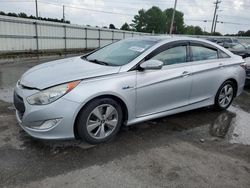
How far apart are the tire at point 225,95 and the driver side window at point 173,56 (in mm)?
1223

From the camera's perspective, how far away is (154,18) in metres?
86.4

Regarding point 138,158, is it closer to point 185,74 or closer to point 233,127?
point 185,74

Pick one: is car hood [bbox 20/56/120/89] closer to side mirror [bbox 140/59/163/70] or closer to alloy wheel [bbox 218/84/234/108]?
side mirror [bbox 140/59/163/70]

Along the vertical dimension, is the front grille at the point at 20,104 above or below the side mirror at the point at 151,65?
below

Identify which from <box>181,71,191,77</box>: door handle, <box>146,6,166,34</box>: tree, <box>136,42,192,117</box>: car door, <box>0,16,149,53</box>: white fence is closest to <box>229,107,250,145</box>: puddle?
<box>136,42,192,117</box>: car door

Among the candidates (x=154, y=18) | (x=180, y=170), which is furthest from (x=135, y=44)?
(x=154, y=18)

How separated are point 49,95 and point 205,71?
9.45 ft

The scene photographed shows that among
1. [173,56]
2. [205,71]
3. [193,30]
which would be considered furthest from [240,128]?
[193,30]

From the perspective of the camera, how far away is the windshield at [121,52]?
3.91 meters

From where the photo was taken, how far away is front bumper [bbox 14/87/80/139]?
3.08 metres

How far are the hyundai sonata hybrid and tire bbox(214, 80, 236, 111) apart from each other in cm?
4

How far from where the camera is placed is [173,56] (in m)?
4.22

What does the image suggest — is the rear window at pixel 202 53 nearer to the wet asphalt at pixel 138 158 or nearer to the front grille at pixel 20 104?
the wet asphalt at pixel 138 158

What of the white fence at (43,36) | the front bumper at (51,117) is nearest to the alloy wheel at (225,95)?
the front bumper at (51,117)
